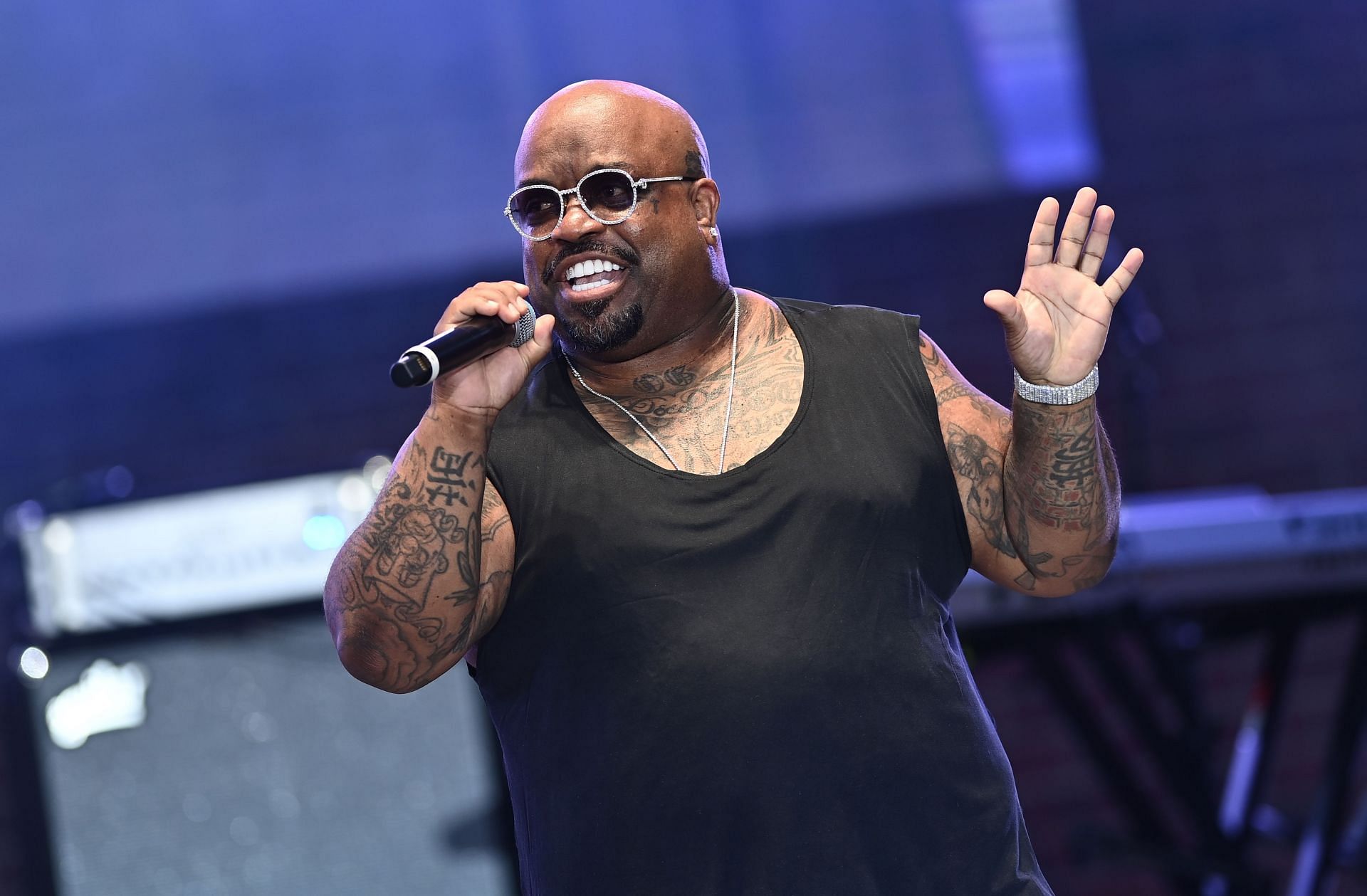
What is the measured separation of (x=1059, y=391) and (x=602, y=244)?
0.53 meters

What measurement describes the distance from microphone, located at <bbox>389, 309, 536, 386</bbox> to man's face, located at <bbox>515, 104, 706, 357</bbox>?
79 millimetres

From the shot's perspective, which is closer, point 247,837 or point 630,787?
point 630,787

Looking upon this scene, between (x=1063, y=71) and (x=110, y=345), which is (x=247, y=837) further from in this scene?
(x=1063, y=71)

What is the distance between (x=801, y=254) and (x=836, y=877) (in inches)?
95.5

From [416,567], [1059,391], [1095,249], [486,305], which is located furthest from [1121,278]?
[416,567]

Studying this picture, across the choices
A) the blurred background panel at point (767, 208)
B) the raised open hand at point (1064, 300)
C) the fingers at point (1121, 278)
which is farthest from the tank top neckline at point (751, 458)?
the blurred background panel at point (767, 208)

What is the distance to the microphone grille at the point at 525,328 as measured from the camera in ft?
5.09

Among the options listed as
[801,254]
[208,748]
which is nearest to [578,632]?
[208,748]

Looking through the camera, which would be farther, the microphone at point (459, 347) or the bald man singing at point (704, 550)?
the bald man singing at point (704, 550)

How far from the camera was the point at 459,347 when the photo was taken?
1431 mm

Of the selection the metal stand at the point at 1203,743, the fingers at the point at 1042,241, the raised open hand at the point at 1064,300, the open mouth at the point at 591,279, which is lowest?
the metal stand at the point at 1203,743

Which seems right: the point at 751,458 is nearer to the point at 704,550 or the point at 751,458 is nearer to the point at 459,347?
the point at 704,550

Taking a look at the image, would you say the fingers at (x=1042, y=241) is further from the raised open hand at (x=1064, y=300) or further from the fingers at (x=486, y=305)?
the fingers at (x=486, y=305)

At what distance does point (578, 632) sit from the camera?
1.55m
